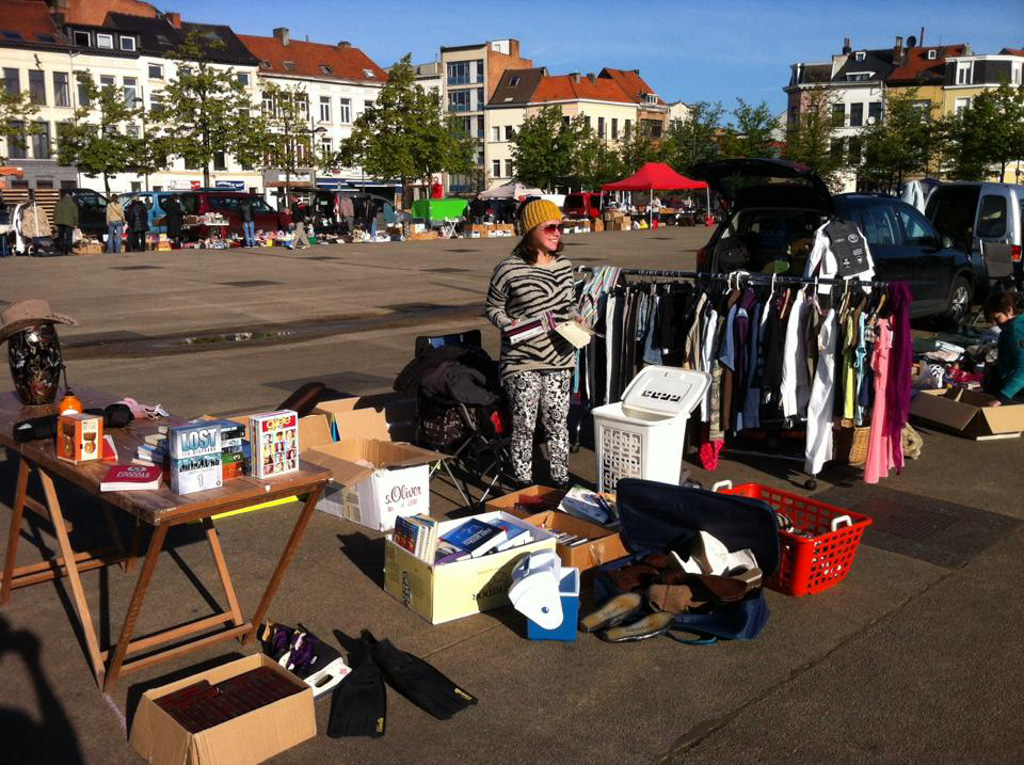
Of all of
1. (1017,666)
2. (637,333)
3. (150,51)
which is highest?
(150,51)

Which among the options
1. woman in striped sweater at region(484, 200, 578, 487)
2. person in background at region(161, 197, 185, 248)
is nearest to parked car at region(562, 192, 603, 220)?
→ person in background at region(161, 197, 185, 248)

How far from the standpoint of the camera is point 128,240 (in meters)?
30.9

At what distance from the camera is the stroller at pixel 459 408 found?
654 centimetres

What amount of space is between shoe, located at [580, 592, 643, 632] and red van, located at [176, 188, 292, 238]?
30.4m

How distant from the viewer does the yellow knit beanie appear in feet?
20.5

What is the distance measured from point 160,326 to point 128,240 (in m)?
17.5

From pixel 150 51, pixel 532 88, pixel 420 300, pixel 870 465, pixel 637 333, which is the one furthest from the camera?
pixel 532 88

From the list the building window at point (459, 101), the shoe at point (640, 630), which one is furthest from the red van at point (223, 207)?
the building window at point (459, 101)

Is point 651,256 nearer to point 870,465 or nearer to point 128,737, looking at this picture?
point 870,465

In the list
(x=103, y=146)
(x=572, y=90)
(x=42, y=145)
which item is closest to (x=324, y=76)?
(x=572, y=90)

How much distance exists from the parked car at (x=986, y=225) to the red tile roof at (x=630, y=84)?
89.3 metres

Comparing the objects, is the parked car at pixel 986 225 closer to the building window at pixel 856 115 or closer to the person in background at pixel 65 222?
the person in background at pixel 65 222

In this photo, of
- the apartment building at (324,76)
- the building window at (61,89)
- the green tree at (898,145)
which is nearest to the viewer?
the green tree at (898,145)

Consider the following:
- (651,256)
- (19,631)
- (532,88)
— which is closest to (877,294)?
(19,631)
